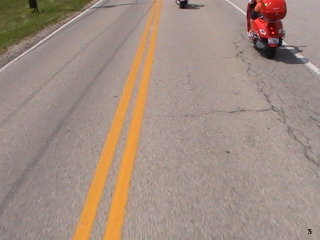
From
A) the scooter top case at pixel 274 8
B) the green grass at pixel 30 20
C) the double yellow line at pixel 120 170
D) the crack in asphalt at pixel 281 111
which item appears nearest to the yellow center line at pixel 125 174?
the double yellow line at pixel 120 170

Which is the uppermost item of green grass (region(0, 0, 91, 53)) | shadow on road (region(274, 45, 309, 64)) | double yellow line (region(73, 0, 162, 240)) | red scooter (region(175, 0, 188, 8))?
double yellow line (region(73, 0, 162, 240))

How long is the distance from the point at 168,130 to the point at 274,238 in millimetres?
2580

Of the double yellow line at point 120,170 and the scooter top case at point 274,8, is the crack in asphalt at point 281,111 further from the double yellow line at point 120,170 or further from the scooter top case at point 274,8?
the double yellow line at point 120,170

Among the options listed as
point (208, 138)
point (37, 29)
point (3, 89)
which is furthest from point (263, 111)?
point (37, 29)

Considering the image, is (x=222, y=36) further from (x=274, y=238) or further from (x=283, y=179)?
(x=274, y=238)

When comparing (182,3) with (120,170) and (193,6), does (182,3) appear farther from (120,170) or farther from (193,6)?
(120,170)

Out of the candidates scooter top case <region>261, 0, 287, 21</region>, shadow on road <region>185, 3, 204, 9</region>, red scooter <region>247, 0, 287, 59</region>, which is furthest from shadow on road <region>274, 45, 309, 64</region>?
shadow on road <region>185, 3, 204, 9</region>

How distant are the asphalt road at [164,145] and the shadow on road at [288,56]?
4cm

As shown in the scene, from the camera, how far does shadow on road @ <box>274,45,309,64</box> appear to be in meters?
8.54

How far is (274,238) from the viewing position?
3463 millimetres

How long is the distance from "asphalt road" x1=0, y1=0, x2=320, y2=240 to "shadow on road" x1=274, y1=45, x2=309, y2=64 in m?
0.04

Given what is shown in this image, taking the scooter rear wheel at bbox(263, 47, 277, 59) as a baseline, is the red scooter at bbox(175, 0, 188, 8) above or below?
below

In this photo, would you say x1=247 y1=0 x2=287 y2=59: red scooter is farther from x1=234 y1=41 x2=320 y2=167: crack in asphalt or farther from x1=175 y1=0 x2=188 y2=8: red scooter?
x1=175 y1=0 x2=188 y2=8: red scooter

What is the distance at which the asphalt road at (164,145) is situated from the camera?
381cm
